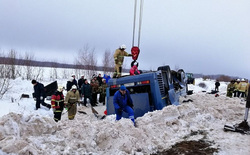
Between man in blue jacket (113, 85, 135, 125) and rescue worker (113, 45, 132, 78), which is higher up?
rescue worker (113, 45, 132, 78)

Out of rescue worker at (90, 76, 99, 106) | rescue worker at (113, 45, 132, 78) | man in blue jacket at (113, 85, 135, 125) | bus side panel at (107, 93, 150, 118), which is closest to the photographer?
man in blue jacket at (113, 85, 135, 125)

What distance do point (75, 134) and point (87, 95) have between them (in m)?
7.77

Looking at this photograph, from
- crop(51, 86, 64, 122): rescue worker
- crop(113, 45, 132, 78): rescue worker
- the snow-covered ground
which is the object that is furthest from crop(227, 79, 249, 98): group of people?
crop(51, 86, 64, 122): rescue worker

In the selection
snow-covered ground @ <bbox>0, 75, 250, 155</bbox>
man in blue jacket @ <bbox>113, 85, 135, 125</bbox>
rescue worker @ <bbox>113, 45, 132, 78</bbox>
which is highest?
rescue worker @ <bbox>113, 45, 132, 78</bbox>

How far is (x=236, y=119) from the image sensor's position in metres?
6.35

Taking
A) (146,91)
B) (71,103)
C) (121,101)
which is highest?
(146,91)

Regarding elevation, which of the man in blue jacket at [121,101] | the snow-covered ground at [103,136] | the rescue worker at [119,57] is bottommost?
the snow-covered ground at [103,136]

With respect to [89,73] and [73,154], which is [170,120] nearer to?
[73,154]

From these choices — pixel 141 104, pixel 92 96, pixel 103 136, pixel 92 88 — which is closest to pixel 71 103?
pixel 141 104

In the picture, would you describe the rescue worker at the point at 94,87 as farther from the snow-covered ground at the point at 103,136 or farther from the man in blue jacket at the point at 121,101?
the snow-covered ground at the point at 103,136

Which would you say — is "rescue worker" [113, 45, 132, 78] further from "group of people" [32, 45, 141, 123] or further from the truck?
the truck

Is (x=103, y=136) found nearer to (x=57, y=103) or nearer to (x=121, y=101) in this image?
(x=121, y=101)

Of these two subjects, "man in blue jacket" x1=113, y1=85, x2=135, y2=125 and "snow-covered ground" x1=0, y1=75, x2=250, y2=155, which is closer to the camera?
"snow-covered ground" x1=0, y1=75, x2=250, y2=155

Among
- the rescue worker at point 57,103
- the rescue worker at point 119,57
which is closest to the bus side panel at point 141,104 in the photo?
the rescue worker at point 119,57
